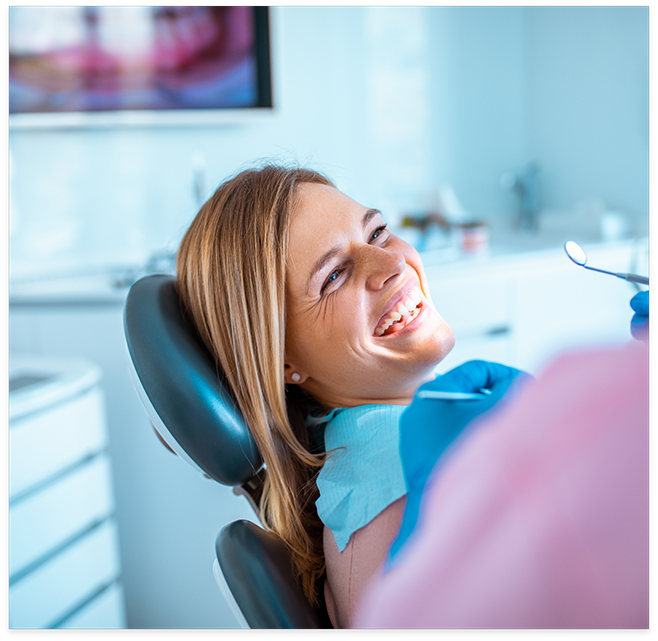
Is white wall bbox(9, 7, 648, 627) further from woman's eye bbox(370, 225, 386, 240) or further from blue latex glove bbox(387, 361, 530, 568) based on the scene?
blue latex glove bbox(387, 361, 530, 568)

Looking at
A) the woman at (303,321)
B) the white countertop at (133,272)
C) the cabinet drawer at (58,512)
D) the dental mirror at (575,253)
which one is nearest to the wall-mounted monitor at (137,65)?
the white countertop at (133,272)

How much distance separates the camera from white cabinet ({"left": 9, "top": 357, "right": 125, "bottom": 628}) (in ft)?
4.11

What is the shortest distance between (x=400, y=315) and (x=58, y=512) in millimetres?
997

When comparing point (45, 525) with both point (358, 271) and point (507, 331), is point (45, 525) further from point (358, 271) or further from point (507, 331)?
point (507, 331)

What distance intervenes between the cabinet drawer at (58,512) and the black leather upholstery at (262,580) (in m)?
0.76

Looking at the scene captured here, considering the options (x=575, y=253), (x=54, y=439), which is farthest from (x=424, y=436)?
(x=54, y=439)

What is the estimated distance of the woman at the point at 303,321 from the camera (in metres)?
0.76

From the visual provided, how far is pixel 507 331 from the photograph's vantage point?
190 centimetres

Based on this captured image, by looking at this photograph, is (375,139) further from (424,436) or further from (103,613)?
(424,436)

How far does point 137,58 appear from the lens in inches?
79.0
